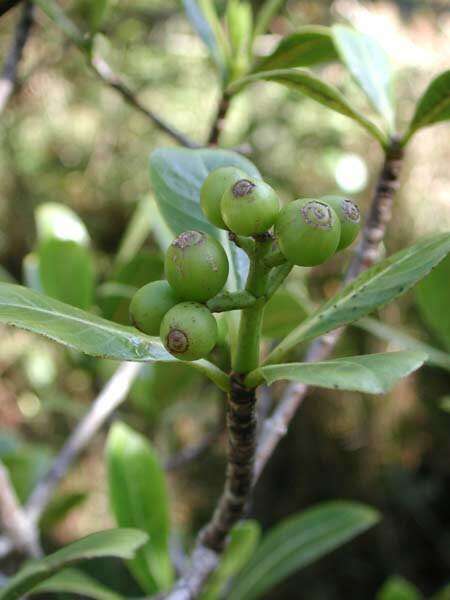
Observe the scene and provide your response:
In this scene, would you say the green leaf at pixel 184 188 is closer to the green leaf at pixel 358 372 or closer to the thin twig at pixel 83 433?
the green leaf at pixel 358 372

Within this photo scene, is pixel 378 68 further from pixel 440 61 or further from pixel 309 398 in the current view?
pixel 309 398

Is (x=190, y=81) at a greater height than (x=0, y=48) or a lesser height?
lesser

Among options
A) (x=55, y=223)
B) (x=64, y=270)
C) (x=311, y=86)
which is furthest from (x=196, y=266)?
(x=55, y=223)

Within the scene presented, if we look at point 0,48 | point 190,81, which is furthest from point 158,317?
point 190,81

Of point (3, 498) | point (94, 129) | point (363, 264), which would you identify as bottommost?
point (94, 129)

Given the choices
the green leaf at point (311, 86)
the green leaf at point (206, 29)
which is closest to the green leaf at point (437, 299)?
the green leaf at point (311, 86)

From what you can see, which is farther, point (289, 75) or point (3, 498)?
point (3, 498)
